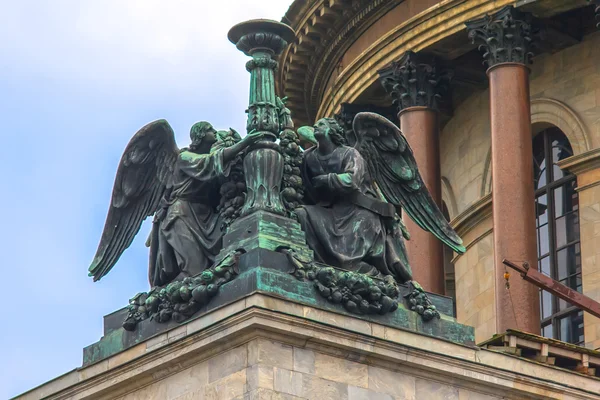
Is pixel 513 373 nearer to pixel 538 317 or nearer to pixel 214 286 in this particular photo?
pixel 214 286

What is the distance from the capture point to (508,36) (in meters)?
42.6

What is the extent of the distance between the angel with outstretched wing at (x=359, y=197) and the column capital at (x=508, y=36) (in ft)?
43.5

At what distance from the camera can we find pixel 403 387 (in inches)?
1075

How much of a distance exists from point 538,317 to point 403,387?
1250 centimetres

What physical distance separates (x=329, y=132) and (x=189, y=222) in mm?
1924

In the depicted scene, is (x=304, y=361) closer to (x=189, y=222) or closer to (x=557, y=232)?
(x=189, y=222)

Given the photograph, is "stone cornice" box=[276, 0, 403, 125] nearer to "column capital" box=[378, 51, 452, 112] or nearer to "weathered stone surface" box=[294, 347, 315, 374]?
"column capital" box=[378, 51, 452, 112]

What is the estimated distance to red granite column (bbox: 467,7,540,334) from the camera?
3966 cm

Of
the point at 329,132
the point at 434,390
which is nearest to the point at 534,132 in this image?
the point at 329,132

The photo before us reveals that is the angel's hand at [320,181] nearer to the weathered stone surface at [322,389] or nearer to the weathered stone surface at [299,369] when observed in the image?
the weathered stone surface at [299,369]

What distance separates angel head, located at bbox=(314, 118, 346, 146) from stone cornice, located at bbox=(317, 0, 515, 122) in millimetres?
14508

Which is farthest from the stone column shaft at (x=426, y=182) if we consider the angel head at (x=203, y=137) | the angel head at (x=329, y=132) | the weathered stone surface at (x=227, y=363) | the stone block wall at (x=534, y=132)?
the weathered stone surface at (x=227, y=363)

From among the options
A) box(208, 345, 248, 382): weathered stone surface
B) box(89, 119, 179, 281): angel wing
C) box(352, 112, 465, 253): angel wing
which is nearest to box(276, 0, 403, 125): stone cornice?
box(352, 112, 465, 253): angel wing

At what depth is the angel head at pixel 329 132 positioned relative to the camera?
94.3ft
